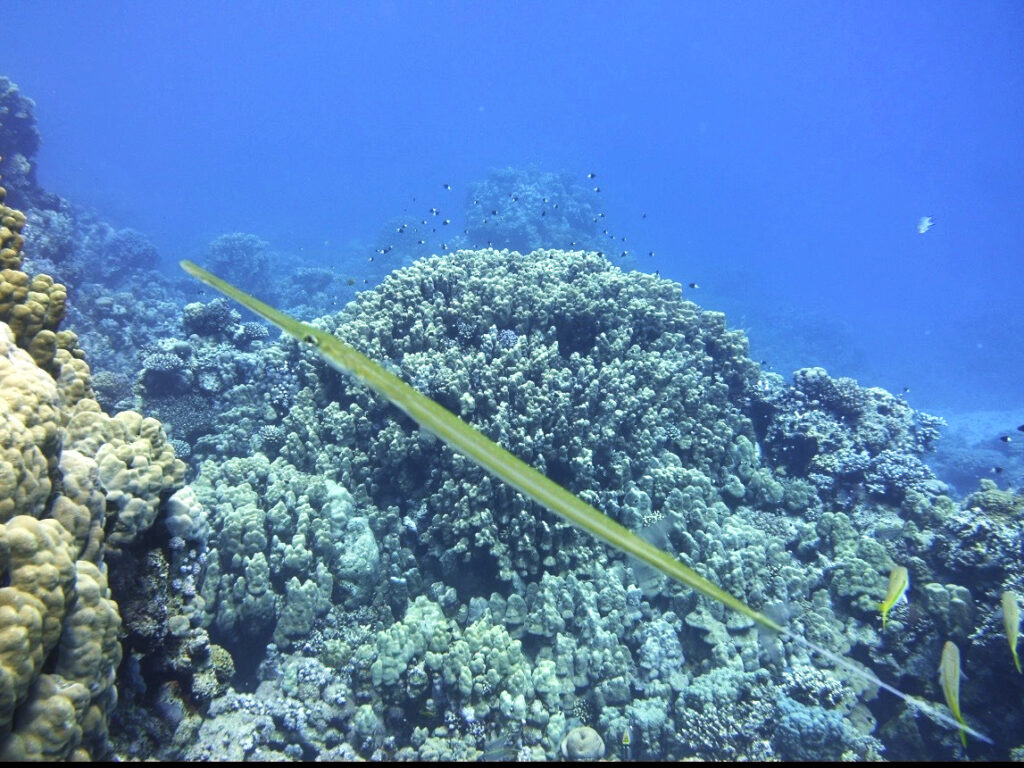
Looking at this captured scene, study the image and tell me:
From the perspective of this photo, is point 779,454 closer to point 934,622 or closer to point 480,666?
point 934,622

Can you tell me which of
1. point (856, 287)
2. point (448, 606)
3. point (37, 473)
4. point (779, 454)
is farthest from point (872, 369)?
point (856, 287)

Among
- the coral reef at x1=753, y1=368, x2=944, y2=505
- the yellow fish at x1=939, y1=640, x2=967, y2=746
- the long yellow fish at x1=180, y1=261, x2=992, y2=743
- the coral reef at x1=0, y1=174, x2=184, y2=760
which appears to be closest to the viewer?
the coral reef at x1=0, y1=174, x2=184, y2=760

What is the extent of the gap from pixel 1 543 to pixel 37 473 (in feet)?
2.04

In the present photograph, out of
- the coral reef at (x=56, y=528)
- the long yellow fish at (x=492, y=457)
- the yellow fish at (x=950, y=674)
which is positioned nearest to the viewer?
the coral reef at (x=56, y=528)

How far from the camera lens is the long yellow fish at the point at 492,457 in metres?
2.64

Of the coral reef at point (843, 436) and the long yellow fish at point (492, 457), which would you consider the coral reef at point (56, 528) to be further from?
the coral reef at point (843, 436)

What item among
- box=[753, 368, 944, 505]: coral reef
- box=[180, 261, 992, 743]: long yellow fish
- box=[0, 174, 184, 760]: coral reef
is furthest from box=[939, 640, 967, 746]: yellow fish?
box=[0, 174, 184, 760]: coral reef

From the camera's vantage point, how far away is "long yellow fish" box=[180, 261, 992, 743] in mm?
2643

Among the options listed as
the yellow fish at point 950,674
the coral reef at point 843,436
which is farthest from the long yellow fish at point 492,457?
the coral reef at point 843,436

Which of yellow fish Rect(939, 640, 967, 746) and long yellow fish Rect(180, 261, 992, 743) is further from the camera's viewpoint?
yellow fish Rect(939, 640, 967, 746)

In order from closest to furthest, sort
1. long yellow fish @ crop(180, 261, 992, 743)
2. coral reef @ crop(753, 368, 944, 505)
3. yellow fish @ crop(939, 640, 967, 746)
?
long yellow fish @ crop(180, 261, 992, 743), yellow fish @ crop(939, 640, 967, 746), coral reef @ crop(753, 368, 944, 505)

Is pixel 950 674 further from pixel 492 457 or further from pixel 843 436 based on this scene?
pixel 843 436

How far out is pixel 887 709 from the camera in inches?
251

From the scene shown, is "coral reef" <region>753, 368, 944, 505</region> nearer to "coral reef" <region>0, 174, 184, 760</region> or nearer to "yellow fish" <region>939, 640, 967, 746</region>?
"yellow fish" <region>939, 640, 967, 746</region>
